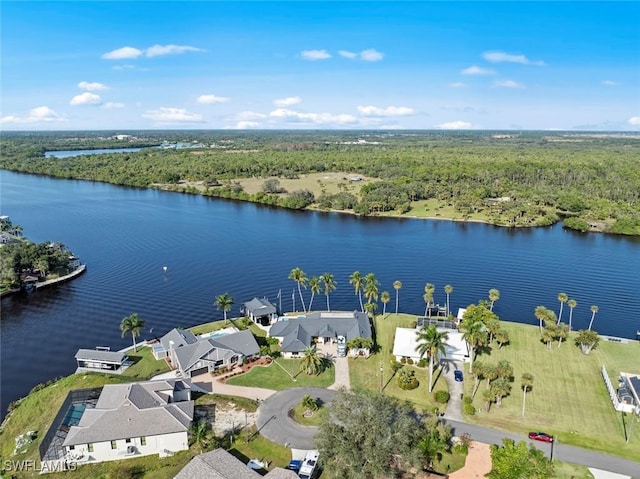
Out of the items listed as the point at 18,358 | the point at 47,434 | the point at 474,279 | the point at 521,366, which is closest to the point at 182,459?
the point at 47,434

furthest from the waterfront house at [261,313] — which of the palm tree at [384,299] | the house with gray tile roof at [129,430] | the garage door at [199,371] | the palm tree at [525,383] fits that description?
the palm tree at [525,383]

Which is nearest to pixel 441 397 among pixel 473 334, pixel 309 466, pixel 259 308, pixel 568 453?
pixel 473 334

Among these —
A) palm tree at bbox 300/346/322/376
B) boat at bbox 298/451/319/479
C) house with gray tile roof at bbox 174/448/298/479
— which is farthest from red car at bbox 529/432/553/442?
house with gray tile roof at bbox 174/448/298/479

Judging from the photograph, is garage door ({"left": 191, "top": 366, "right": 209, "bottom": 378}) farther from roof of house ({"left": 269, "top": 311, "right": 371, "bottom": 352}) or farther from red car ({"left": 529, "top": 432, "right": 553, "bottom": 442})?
red car ({"left": 529, "top": 432, "right": 553, "bottom": 442})

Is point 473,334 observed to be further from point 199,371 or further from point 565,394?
point 199,371

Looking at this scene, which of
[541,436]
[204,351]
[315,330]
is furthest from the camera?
[315,330]

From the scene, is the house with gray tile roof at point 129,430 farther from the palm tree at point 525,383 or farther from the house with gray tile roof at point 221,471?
the palm tree at point 525,383

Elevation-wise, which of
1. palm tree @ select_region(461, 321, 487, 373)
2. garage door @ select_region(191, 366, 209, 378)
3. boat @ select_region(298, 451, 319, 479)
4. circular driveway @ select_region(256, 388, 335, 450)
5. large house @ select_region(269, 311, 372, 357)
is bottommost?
circular driveway @ select_region(256, 388, 335, 450)
